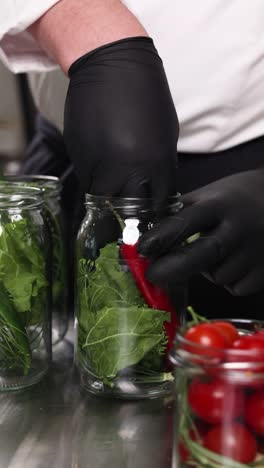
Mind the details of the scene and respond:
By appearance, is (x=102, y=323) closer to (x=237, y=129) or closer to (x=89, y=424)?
(x=89, y=424)

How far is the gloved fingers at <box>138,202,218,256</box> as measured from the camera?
69 cm

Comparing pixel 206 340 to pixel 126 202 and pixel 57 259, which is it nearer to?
pixel 126 202

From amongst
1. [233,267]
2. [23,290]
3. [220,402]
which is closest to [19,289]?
[23,290]

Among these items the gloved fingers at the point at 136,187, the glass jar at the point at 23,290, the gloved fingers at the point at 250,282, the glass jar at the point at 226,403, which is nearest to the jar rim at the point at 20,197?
the glass jar at the point at 23,290

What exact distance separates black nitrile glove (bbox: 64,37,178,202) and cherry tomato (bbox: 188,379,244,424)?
0.30 m

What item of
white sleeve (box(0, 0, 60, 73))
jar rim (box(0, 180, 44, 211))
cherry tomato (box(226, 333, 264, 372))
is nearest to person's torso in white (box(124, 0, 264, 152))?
white sleeve (box(0, 0, 60, 73))

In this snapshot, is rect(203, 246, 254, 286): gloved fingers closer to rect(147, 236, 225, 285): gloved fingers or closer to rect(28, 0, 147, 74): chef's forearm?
rect(147, 236, 225, 285): gloved fingers

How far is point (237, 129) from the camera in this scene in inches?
38.1

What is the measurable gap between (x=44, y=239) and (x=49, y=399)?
175mm

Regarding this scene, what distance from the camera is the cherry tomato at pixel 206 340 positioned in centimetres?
51

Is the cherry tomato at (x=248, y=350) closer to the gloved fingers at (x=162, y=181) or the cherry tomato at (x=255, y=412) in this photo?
the cherry tomato at (x=255, y=412)

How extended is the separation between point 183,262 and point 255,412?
0.22 meters

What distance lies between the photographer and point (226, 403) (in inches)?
20.1

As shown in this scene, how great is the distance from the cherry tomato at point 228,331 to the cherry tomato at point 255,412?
4 centimetres
